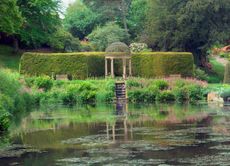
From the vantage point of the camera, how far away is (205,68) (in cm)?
7238

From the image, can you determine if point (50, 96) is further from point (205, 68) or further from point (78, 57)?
point (205, 68)

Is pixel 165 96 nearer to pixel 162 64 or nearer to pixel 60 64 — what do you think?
pixel 162 64

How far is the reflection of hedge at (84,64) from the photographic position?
57531 mm

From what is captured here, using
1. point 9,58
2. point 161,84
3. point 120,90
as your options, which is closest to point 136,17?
point 9,58

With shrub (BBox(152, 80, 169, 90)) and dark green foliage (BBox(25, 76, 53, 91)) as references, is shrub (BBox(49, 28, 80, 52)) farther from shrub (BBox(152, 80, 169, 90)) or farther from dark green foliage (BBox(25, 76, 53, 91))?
shrub (BBox(152, 80, 169, 90))

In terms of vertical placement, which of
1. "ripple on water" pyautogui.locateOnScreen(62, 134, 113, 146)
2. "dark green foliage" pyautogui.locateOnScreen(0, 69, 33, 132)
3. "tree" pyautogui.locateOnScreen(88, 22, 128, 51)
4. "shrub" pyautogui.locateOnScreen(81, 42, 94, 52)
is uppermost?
"tree" pyautogui.locateOnScreen(88, 22, 128, 51)

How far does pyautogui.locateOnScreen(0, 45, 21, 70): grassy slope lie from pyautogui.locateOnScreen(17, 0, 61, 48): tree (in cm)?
187

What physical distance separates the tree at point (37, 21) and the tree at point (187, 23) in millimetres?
10674

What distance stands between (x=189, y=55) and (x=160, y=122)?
1067 inches

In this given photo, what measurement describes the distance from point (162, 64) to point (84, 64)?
7.03 meters

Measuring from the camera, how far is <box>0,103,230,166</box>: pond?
64.3ft

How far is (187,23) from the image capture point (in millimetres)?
67125

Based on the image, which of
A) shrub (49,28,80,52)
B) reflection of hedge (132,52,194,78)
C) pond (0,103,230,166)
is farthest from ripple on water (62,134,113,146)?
shrub (49,28,80,52)

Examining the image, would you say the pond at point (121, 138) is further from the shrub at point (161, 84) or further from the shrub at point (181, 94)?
the shrub at point (161, 84)
